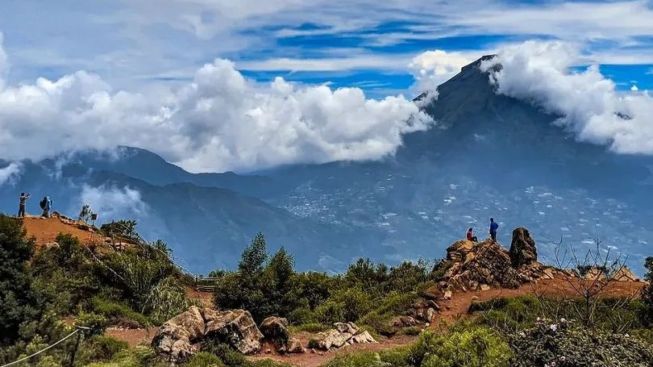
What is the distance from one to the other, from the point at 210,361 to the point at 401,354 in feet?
23.4

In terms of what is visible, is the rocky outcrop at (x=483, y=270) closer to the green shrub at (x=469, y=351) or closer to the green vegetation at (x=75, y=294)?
the green vegetation at (x=75, y=294)

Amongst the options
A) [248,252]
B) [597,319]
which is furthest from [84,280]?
[597,319]

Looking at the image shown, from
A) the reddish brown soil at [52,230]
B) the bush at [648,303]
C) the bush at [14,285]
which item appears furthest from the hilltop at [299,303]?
the bush at [14,285]

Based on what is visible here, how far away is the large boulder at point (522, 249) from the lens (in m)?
40.6

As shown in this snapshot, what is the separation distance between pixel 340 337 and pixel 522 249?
59.9 ft

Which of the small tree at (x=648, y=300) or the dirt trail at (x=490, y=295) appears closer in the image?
the dirt trail at (x=490, y=295)

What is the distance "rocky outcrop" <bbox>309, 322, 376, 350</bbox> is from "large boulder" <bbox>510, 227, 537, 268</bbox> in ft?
52.6

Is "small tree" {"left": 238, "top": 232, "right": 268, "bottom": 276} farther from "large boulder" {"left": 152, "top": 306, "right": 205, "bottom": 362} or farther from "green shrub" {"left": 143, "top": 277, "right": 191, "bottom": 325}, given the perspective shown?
"large boulder" {"left": 152, "top": 306, "right": 205, "bottom": 362}

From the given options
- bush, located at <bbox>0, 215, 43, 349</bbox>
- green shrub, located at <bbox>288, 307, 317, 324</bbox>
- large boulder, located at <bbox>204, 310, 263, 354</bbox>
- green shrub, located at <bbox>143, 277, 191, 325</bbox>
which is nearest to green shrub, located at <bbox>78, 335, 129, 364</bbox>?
bush, located at <bbox>0, 215, 43, 349</bbox>

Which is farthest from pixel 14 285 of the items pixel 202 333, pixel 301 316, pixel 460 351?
pixel 460 351

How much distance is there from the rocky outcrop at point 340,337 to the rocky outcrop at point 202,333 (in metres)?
2.64

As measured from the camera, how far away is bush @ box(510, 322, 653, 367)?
15.2 meters

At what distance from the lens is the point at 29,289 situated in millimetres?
24844

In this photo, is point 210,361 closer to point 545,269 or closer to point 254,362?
point 254,362
